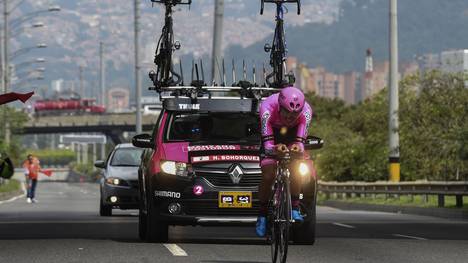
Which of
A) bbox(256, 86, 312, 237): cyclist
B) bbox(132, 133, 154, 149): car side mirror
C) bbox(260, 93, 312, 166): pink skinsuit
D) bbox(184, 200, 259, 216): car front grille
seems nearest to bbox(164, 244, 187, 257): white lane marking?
bbox(184, 200, 259, 216): car front grille

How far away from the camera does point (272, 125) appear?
1525cm

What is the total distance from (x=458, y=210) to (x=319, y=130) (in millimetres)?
47723

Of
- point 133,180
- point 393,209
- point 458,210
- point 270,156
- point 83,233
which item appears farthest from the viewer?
point 393,209

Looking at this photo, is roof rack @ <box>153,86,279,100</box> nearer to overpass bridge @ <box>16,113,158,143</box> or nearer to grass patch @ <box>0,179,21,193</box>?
grass patch @ <box>0,179,21,193</box>

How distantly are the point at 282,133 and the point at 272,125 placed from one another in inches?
5.3

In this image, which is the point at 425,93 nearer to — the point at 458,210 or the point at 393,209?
the point at 393,209

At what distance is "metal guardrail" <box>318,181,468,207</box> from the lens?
3512 centimetres

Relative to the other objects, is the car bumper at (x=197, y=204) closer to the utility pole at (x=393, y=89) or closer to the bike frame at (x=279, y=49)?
the bike frame at (x=279, y=49)

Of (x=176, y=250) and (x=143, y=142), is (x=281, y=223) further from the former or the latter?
(x=143, y=142)

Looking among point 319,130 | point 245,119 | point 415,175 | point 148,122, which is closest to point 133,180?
point 245,119

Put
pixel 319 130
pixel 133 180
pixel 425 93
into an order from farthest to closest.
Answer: pixel 319 130 → pixel 425 93 → pixel 133 180

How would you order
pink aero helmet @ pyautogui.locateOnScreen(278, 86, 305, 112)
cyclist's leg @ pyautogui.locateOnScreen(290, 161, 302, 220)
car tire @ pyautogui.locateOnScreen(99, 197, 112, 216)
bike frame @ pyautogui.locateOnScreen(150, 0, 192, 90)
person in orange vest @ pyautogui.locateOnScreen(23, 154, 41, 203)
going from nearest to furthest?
pink aero helmet @ pyautogui.locateOnScreen(278, 86, 305, 112) → cyclist's leg @ pyautogui.locateOnScreen(290, 161, 302, 220) → bike frame @ pyautogui.locateOnScreen(150, 0, 192, 90) → car tire @ pyautogui.locateOnScreen(99, 197, 112, 216) → person in orange vest @ pyautogui.locateOnScreen(23, 154, 41, 203)

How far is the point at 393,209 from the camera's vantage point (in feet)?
128

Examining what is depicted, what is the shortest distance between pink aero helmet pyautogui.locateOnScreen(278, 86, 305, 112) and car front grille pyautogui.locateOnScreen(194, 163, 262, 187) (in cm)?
352
